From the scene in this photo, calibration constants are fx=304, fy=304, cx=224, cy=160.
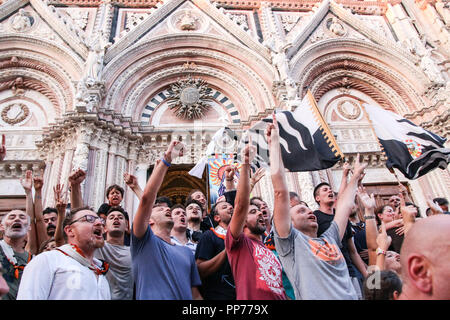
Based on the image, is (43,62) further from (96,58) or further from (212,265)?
(212,265)

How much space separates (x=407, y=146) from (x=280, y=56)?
21.6 ft

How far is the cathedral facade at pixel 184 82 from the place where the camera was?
8977 mm

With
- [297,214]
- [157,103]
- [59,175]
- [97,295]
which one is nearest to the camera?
[97,295]

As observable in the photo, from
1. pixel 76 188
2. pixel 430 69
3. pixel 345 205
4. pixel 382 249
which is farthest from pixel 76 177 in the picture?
pixel 430 69

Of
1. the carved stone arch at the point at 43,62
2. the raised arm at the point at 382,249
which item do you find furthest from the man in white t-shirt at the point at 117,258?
the carved stone arch at the point at 43,62

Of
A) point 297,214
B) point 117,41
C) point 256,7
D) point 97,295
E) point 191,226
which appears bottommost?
point 97,295

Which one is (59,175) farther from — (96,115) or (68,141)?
(96,115)

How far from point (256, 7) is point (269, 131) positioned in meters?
13.1

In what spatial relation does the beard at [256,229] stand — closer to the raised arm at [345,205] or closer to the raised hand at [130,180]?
the raised arm at [345,205]

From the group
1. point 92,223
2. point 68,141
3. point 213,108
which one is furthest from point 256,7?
point 92,223

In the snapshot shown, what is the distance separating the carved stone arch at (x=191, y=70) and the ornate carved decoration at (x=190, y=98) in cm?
41

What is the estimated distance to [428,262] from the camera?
133 cm

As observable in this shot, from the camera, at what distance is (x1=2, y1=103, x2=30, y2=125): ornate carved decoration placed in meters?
9.95

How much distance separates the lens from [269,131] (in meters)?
2.87
